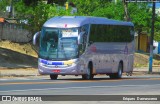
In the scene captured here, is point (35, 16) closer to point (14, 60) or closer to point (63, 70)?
point (14, 60)

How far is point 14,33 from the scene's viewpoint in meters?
64.6

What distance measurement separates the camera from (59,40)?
115ft

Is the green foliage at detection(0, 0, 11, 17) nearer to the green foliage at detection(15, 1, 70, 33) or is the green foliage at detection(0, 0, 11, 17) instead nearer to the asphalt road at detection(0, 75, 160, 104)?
the green foliage at detection(15, 1, 70, 33)

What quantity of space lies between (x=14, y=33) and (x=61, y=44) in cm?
3000

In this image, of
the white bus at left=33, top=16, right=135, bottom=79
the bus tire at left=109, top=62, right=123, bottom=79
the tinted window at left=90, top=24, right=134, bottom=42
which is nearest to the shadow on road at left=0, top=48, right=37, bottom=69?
the bus tire at left=109, top=62, right=123, bottom=79

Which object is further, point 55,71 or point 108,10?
point 108,10

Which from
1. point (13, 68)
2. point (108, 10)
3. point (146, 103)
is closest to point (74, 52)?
point (13, 68)

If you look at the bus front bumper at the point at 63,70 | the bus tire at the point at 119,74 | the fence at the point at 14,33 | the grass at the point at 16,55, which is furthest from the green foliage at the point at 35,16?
the bus front bumper at the point at 63,70

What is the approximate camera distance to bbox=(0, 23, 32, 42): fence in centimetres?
6275

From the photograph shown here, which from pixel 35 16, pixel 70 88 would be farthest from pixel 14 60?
pixel 70 88

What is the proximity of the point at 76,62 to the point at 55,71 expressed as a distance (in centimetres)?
132

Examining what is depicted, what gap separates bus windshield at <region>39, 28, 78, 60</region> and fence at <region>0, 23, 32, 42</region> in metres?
27.3

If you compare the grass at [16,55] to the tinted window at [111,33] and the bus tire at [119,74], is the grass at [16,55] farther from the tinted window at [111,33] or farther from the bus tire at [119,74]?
the tinted window at [111,33]

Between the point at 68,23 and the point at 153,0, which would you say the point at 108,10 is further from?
the point at 68,23
